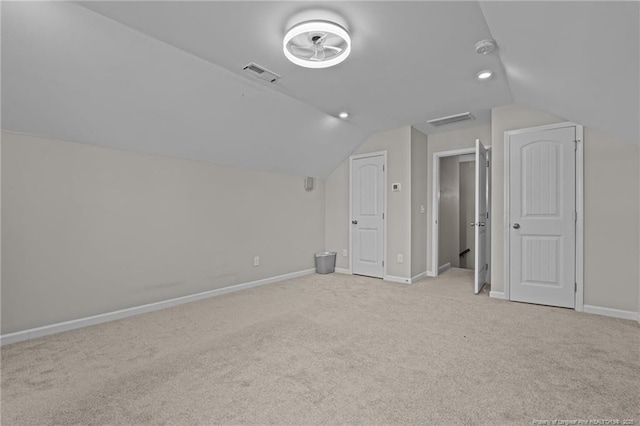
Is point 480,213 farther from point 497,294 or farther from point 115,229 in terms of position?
point 115,229

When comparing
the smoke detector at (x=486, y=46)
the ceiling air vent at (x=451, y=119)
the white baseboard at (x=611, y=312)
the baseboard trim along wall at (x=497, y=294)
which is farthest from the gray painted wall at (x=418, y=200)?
the smoke detector at (x=486, y=46)

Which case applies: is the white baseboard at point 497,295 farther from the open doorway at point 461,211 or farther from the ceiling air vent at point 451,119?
the ceiling air vent at point 451,119

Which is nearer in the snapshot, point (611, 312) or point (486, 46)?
point (486, 46)

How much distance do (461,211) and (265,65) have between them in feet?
17.3

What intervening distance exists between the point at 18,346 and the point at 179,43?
2.81 m

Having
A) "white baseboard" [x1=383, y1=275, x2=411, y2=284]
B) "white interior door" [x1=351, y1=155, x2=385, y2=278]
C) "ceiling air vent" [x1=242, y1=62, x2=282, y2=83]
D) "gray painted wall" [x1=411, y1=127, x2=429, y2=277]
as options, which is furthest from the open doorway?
"ceiling air vent" [x1=242, y1=62, x2=282, y2=83]

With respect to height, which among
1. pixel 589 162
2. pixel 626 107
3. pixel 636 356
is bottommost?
pixel 636 356

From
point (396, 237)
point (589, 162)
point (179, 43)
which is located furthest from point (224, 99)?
point (589, 162)

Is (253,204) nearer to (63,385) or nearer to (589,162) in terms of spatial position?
(63,385)

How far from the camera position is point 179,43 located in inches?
93.8

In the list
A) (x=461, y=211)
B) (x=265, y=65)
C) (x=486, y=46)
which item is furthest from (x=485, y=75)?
(x=461, y=211)

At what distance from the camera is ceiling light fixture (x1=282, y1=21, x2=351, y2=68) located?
207 centimetres

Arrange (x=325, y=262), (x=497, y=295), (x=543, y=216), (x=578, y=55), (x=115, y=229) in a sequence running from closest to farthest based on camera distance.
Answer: (x=578, y=55)
(x=115, y=229)
(x=543, y=216)
(x=497, y=295)
(x=325, y=262)

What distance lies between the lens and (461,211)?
6371 mm
